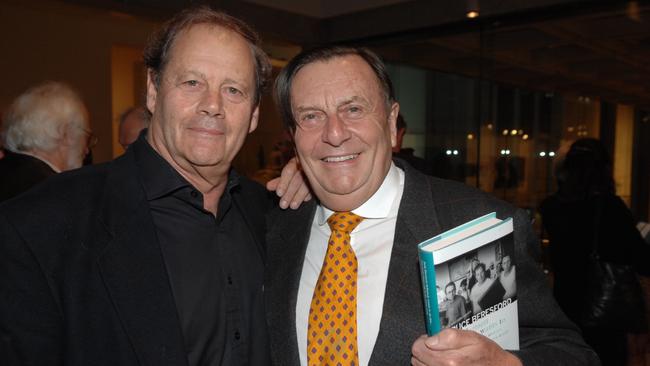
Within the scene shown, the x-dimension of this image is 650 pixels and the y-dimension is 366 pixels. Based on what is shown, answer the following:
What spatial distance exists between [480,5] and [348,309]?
4.37 meters

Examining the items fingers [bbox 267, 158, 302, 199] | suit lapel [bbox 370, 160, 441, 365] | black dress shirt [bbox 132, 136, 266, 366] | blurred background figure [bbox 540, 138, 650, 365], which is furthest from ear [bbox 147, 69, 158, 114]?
blurred background figure [bbox 540, 138, 650, 365]

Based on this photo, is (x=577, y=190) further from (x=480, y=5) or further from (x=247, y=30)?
(x=480, y=5)

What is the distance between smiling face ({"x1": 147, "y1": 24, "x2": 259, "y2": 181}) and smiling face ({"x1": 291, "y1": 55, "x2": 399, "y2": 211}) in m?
0.22

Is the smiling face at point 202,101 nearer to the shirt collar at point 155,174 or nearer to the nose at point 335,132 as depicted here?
the shirt collar at point 155,174

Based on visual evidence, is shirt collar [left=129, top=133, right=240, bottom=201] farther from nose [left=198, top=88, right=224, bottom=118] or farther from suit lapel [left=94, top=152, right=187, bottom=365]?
nose [left=198, top=88, right=224, bottom=118]

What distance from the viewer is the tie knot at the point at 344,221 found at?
5.81 feet

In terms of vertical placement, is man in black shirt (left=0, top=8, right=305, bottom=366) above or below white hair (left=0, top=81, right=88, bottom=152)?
below

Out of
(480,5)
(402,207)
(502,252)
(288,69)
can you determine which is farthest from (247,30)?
(480,5)

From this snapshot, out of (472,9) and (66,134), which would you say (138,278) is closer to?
(66,134)

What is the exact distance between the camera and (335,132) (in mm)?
1765

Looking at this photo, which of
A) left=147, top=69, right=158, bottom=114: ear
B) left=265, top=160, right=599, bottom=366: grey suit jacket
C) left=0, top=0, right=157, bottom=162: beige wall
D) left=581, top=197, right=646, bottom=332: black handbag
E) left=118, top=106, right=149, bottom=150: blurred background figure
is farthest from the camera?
left=0, top=0, right=157, bottom=162: beige wall

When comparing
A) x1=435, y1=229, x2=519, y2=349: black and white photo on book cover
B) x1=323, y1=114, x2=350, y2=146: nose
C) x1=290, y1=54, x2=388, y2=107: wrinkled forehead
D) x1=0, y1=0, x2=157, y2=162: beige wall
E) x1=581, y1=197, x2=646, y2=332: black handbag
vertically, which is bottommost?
x1=581, y1=197, x2=646, y2=332: black handbag

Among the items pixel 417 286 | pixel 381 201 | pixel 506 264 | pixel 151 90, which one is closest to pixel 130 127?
pixel 151 90

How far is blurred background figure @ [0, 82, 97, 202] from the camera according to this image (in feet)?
9.98
